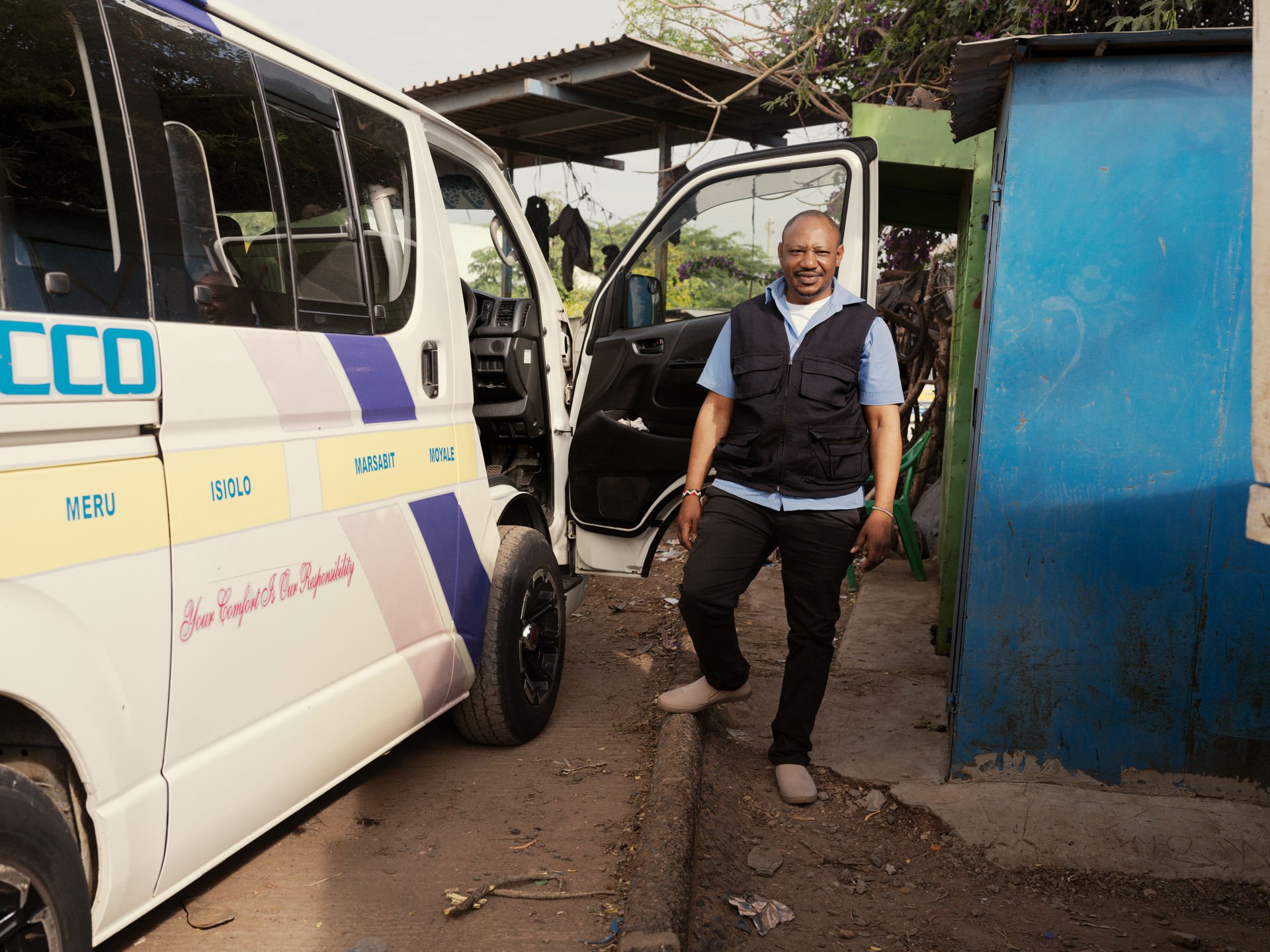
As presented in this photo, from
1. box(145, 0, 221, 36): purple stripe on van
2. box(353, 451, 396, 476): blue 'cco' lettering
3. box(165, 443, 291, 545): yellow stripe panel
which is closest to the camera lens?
box(165, 443, 291, 545): yellow stripe panel

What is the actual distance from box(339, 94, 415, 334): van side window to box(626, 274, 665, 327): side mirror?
1243 mm

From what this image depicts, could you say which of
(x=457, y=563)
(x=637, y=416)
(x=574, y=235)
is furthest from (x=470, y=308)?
(x=574, y=235)

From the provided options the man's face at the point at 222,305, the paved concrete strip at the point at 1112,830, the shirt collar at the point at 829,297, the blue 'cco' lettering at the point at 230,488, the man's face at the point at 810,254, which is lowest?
the paved concrete strip at the point at 1112,830

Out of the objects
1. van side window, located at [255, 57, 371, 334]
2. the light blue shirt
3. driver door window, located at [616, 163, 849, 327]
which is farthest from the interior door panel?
van side window, located at [255, 57, 371, 334]

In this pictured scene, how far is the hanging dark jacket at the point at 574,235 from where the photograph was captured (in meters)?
9.74

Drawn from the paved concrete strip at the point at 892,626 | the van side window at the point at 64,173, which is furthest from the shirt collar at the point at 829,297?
the paved concrete strip at the point at 892,626

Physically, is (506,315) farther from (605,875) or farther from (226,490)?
(605,875)

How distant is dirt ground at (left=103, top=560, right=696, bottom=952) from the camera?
261 cm

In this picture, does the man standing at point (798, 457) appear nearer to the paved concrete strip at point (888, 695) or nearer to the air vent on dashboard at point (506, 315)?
the paved concrete strip at point (888, 695)

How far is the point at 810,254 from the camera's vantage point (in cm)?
331

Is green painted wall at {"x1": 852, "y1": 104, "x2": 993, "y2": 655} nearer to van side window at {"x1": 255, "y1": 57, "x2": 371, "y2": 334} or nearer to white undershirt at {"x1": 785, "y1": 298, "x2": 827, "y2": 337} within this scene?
white undershirt at {"x1": 785, "y1": 298, "x2": 827, "y2": 337}

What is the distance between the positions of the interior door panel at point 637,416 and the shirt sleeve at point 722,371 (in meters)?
0.63

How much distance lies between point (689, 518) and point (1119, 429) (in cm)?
141

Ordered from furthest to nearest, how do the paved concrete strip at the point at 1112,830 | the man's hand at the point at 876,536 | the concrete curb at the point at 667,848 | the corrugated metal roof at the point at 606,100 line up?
the corrugated metal roof at the point at 606,100
the man's hand at the point at 876,536
the paved concrete strip at the point at 1112,830
the concrete curb at the point at 667,848
